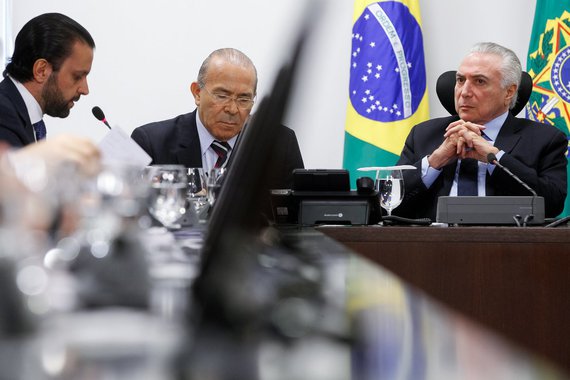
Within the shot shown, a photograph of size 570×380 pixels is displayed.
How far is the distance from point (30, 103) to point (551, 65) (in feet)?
9.61

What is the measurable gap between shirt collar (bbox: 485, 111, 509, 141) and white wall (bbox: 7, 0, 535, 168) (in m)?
1.55

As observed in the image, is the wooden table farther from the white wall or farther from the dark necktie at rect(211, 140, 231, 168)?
the white wall

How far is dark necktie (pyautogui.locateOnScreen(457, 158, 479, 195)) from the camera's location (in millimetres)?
3885

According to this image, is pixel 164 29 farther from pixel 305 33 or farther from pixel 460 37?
pixel 305 33

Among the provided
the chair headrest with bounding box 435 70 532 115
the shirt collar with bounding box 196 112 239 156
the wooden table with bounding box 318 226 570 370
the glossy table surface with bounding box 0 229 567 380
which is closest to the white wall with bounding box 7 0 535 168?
the chair headrest with bounding box 435 70 532 115

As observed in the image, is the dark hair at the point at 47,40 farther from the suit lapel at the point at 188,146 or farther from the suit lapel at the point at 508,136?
the suit lapel at the point at 508,136

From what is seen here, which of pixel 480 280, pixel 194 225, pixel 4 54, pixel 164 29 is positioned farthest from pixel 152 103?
pixel 194 225

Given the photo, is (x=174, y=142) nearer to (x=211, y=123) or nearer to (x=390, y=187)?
(x=211, y=123)

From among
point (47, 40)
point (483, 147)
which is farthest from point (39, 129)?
point (483, 147)

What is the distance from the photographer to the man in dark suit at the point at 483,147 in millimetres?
3760

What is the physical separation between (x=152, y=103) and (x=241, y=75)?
68.8 inches

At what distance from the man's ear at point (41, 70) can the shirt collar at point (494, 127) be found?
2023mm

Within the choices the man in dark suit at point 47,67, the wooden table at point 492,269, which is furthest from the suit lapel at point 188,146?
the wooden table at point 492,269

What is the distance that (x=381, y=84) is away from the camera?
5059mm
